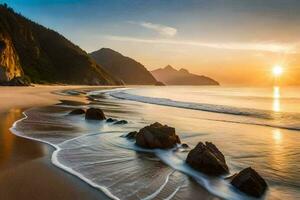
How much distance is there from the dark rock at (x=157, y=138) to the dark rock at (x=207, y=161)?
2286 mm

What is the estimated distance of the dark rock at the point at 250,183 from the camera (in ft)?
23.3

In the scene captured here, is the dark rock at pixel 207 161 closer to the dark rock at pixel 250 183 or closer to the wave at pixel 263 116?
the dark rock at pixel 250 183

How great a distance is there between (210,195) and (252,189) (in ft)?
3.28

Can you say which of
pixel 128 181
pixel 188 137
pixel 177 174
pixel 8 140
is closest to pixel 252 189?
pixel 177 174

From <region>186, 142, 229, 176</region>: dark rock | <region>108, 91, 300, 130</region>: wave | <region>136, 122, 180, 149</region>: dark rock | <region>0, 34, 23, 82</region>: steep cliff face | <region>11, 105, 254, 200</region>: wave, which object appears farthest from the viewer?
<region>0, 34, 23, 82</region>: steep cliff face

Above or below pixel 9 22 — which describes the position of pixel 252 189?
below

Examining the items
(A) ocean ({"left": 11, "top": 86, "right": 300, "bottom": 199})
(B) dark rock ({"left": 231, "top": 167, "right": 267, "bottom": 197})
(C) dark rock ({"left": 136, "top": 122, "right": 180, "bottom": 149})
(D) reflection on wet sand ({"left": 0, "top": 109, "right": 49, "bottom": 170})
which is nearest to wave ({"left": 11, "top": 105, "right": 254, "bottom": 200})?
(A) ocean ({"left": 11, "top": 86, "right": 300, "bottom": 199})

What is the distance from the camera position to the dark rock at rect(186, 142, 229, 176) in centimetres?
855

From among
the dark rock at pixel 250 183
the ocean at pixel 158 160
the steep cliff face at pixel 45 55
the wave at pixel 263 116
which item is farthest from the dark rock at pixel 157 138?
the steep cliff face at pixel 45 55

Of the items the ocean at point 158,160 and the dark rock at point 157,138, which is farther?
the dark rock at point 157,138

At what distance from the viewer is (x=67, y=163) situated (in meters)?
8.73

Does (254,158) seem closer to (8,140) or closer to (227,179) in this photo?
(227,179)

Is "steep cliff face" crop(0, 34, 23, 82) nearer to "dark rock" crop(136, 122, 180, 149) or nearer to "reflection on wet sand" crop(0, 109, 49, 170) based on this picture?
"reflection on wet sand" crop(0, 109, 49, 170)

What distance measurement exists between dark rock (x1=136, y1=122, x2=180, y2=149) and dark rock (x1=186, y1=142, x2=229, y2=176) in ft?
7.50
